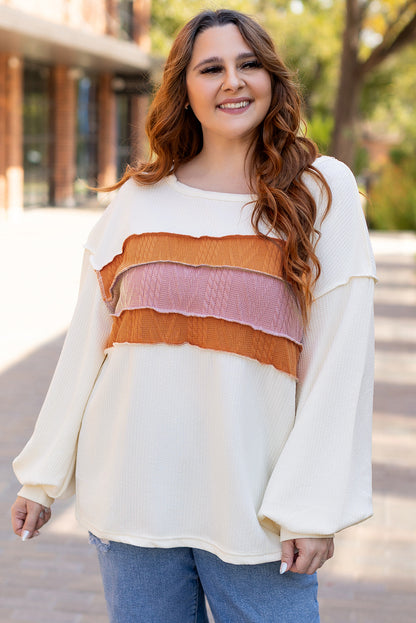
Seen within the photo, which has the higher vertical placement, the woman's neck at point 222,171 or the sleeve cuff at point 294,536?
the woman's neck at point 222,171

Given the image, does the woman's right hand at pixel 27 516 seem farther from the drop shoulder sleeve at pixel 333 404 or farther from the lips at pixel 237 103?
the lips at pixel 237 103

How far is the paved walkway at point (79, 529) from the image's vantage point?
11.8ft

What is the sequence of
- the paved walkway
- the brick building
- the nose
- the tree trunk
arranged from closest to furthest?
the nose → the paved walkway → the tree trunk → the brick building

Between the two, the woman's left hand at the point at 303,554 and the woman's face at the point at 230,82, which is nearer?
the woman's left hand at the point at 303,554

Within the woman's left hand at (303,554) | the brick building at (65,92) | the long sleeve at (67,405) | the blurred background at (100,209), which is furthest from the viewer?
the brick building at (65,92)

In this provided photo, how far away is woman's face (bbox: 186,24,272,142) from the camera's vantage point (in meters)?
1.99

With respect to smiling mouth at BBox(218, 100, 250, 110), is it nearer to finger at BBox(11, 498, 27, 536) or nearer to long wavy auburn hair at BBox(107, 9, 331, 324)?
long wavy auburn hair at BBox(107, 9, 331, 324)

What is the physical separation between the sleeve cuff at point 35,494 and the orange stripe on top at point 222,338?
0.48 m

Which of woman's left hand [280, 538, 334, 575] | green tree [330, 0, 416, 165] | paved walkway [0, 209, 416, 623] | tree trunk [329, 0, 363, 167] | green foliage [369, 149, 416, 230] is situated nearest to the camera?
woman's left hand [280, 538, 334, 575]

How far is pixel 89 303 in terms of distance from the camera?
A: 2145 millimetres

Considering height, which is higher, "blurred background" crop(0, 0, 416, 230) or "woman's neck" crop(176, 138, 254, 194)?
"blurred background" crop(0, 0, 416, 230)

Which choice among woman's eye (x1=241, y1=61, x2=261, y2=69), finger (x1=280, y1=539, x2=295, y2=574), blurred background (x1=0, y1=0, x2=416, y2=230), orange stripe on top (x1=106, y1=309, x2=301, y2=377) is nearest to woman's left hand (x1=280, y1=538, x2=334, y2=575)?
finger (x1=280, y1=539, x2=295, y2=574)

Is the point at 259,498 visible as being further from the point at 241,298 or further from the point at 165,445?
the point at 241,298

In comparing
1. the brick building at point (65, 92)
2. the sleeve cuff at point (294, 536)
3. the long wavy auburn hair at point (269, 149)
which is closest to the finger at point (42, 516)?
the sleeve cuff at point (294, 536)
